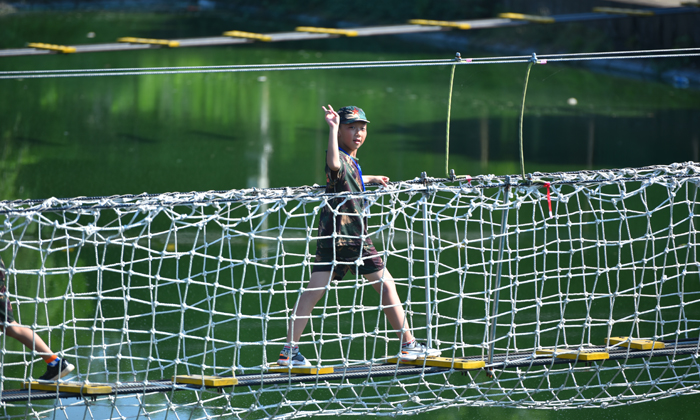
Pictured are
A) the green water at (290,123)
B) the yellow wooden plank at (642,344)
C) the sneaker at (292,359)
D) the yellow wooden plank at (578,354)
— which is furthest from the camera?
the green water at (290,123)

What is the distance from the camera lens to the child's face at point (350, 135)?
2930 mm

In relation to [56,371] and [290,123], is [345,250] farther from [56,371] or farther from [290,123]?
[290,123]

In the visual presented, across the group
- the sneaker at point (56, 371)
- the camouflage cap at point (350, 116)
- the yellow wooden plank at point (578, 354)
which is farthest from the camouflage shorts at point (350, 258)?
the sneaker at point (56, 371)

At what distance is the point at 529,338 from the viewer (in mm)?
4230

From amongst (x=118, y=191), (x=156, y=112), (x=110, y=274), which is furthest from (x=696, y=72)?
(x=110, y=274)

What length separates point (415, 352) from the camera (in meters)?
2.97

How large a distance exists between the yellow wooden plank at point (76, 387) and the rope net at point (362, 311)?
0.04 meters

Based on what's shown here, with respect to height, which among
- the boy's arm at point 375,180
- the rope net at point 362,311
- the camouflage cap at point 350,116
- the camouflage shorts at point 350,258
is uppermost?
the camouflage cap at point 350,116

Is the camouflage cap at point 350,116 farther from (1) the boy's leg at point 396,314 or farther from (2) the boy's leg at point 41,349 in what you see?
(2) the boy's leg at point 41,349

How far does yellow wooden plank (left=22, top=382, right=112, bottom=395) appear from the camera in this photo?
9.09 ft

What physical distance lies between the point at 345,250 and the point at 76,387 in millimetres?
1027

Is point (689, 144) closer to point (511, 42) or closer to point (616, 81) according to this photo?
point (616, 81)

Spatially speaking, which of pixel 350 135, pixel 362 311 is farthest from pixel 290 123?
pixel 350 135

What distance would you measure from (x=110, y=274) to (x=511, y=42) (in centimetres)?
1002
